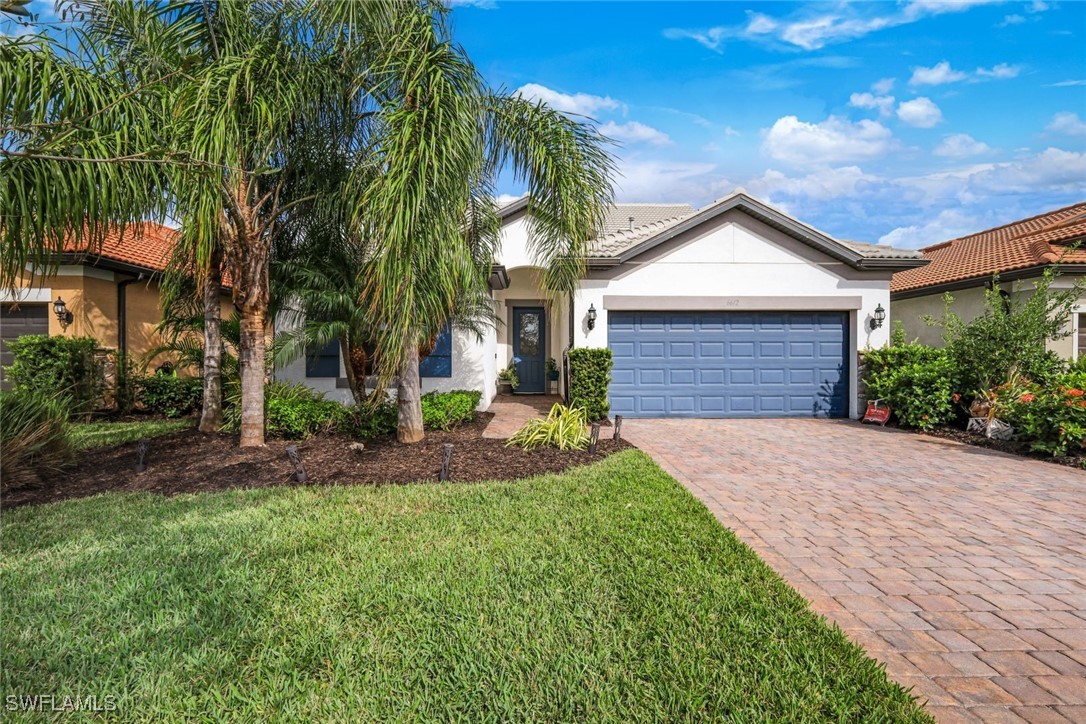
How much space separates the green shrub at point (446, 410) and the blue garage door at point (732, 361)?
12.0ft

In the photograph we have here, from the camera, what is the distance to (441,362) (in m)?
A: 11.6

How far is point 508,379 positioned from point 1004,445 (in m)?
11.6

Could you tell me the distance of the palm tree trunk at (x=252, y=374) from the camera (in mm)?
6758

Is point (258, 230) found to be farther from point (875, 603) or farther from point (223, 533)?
point (875, 603)

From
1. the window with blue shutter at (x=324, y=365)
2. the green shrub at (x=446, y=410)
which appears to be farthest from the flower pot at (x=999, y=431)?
the window with blue shutter at (x=324, y=365)

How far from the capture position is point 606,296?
11461 mm

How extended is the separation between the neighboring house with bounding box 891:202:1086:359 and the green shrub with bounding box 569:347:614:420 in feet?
26.3

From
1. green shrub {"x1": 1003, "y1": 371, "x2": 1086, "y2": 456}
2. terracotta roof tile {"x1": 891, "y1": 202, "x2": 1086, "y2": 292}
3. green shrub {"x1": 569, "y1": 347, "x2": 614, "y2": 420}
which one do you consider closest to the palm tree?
green shrub {"x1": 569, "y1": 347, "x2": 614, "y2": 420}

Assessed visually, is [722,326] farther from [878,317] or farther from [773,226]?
[878,317]

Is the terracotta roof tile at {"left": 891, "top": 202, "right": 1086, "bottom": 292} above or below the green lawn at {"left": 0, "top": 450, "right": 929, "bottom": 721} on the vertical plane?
above

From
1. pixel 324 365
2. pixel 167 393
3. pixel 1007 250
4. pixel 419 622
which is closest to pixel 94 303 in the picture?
pixel 167 393

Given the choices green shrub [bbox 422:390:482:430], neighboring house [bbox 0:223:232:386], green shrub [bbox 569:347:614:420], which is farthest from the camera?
neighboring house [bbox 0:223:232:386]

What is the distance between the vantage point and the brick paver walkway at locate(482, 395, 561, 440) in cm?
939

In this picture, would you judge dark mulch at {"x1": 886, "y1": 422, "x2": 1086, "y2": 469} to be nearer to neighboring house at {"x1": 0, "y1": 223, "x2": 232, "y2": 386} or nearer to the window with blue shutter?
the window with blue shutter
